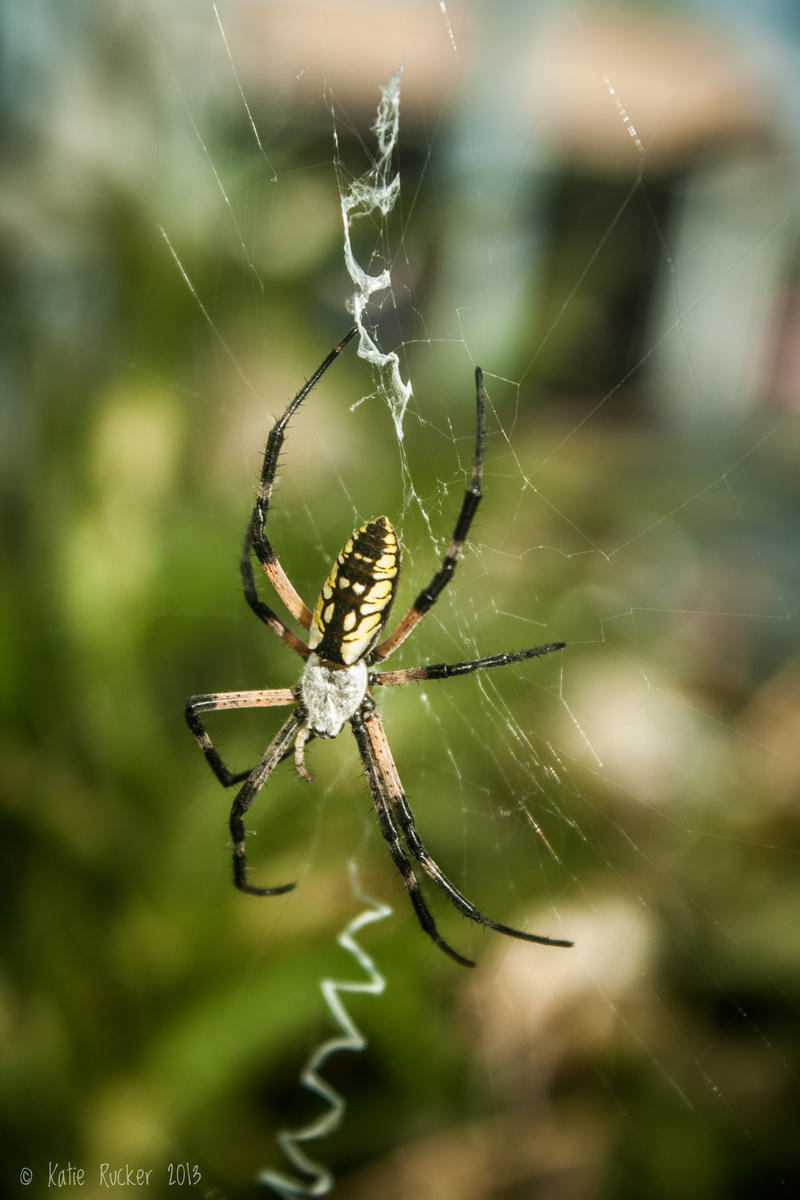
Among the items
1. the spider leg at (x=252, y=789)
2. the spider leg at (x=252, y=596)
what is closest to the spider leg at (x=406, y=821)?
the spider leg at (x=252, y=789)

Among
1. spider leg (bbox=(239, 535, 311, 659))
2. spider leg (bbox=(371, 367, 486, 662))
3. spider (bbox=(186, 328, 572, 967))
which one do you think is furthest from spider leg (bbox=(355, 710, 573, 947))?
spider leg (bbox=(371, 367, 486, 662))

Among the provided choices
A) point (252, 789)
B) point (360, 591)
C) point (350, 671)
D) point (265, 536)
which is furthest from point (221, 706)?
point (360, 591)

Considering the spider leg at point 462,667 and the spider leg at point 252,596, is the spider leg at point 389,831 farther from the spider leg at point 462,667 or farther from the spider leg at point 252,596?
the spider leg at point 252,596

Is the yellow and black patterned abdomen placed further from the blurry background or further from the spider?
the blurry background

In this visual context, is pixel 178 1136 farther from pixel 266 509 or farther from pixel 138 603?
pixel 266 509

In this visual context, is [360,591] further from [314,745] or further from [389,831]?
[314,745]

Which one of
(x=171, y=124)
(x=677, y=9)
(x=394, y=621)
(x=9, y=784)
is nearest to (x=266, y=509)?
(x=394, y=621)
